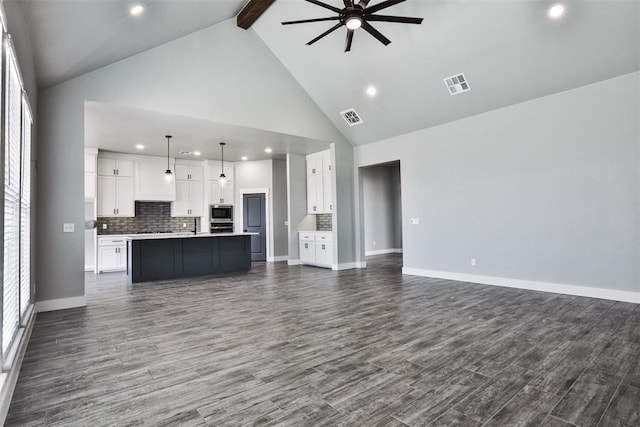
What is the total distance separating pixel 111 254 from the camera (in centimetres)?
793

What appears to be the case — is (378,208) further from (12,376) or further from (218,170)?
(12,376)

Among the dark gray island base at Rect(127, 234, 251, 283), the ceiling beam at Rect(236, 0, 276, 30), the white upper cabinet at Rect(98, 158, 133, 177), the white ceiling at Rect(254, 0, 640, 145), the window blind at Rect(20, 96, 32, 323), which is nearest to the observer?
the window blind at Rect(20, 96, 32, 323)

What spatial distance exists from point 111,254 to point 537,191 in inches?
343

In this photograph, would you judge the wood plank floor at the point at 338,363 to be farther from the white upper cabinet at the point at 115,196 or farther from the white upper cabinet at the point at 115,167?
the white upper cabinet at the point at 115,167

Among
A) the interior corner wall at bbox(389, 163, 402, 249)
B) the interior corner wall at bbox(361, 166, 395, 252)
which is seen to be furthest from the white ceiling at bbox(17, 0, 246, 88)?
the interior corner wall at bbox(389, 163, 402, 249)

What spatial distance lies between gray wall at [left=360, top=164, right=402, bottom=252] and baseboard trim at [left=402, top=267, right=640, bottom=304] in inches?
170

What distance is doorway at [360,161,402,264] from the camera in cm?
1088

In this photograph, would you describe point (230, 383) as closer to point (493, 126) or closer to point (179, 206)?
point (493, 126)

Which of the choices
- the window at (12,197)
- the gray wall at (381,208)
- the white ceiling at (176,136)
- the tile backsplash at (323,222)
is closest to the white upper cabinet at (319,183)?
the white ceiling at (176,136)

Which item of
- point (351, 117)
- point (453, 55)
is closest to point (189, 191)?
point (351, 117)

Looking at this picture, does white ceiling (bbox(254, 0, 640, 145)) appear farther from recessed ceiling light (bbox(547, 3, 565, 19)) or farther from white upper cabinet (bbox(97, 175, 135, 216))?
white upper cabinet (bbox(97, 175, 135, 216))

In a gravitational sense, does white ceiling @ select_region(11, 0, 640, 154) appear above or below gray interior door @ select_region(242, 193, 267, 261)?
above

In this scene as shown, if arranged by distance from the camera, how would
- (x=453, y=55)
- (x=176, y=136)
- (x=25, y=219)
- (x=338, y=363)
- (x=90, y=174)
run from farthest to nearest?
(x=90, y=174), (x=176, y=136), (x=453, y=55), (x=25, y=219), (x=338, y=363)

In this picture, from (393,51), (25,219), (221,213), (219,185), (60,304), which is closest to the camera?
(25,219)
